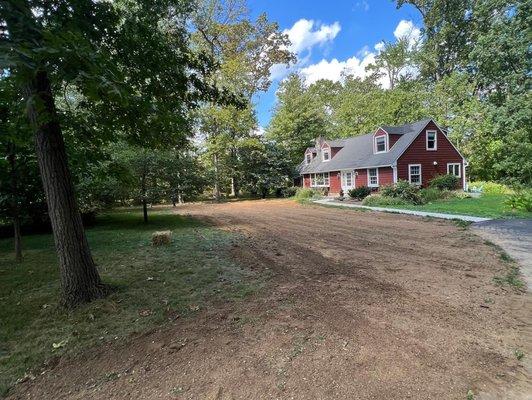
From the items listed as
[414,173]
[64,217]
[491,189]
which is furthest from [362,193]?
[64,217]

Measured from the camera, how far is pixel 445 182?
21.1m

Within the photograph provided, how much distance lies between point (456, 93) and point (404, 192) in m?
15.6

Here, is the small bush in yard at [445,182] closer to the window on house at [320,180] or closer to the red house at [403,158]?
the red house at [403,158]

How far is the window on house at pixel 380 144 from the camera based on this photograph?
2372cm

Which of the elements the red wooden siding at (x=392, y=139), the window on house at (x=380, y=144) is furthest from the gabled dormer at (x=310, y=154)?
the red wooden siding at (x=392, y=139)

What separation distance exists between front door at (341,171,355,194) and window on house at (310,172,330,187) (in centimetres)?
246

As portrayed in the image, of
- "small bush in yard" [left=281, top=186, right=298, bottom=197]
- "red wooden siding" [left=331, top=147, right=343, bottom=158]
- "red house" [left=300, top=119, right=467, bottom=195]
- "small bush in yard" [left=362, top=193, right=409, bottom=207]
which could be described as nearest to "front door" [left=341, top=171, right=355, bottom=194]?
"red house" [left=300, top=119, right=467, bottom=195]

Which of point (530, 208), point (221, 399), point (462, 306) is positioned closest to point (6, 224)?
point (221, 399)

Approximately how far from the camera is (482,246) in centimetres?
775

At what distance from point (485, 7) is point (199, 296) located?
2613 cm

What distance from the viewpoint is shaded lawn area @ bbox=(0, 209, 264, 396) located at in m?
3.76

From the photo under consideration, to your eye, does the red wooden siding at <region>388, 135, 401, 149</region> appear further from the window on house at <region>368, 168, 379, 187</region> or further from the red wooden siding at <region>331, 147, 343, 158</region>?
the red wooden siding at <region>331, 147, 343, 158</region>

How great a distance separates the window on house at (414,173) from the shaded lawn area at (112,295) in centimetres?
1757

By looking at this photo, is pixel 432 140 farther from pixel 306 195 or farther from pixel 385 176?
pixel 306 195
